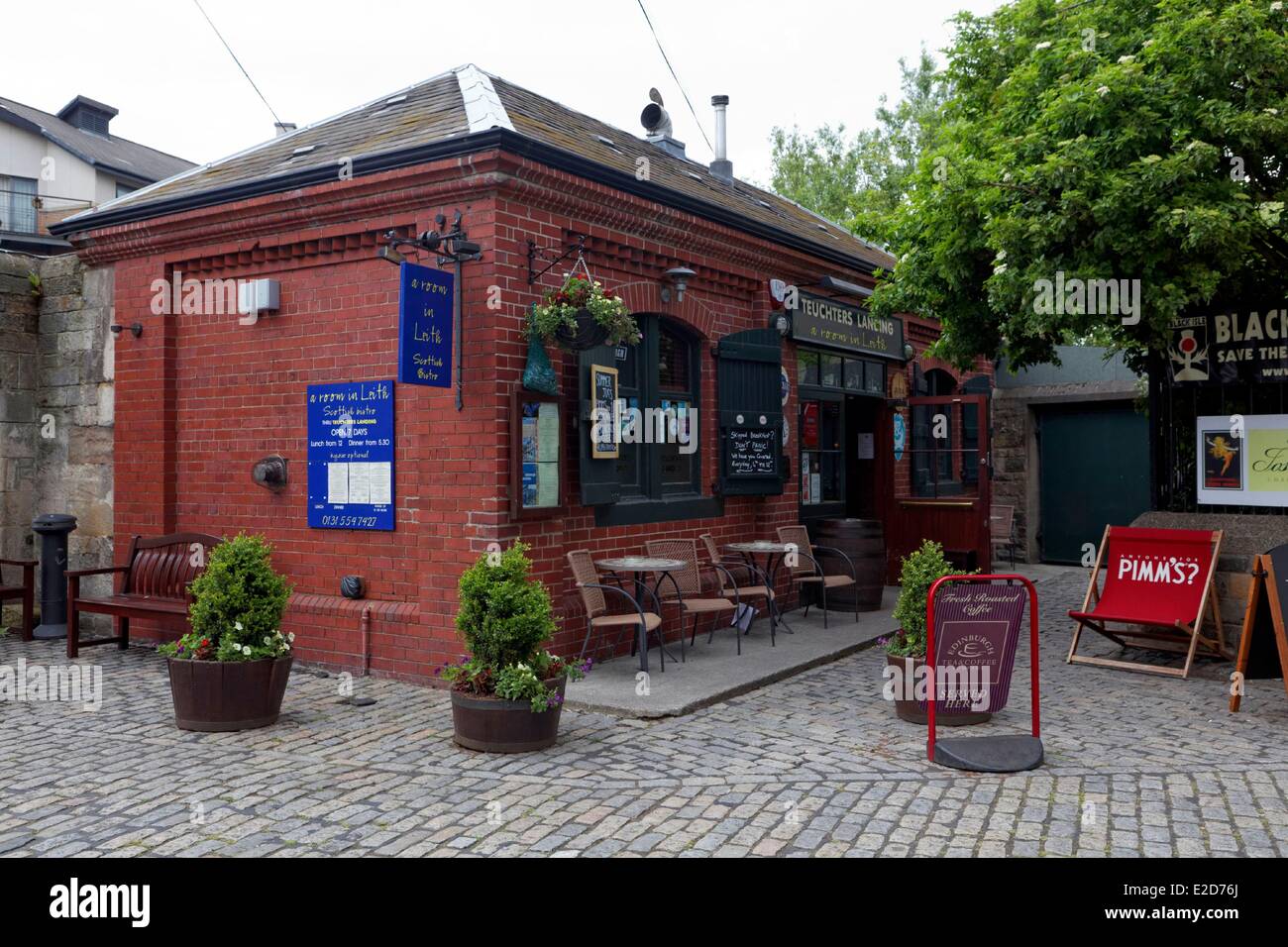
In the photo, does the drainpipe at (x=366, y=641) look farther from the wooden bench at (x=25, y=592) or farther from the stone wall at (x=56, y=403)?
the wooden bench at (x=25, y=592)

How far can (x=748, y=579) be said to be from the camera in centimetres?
977

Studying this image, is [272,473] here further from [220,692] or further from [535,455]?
[220,692]

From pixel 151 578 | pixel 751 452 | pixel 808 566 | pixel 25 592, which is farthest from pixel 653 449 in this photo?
pixel 25 592

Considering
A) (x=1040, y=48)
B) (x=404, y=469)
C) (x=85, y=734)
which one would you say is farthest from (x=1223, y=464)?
(x=85, y=734)

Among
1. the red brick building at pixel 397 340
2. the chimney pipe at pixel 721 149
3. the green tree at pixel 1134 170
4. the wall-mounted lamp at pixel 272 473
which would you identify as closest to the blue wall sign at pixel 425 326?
the red brick building at pixel 397 340

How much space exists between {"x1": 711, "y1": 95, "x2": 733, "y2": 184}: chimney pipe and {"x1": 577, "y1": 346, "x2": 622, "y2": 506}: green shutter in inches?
208

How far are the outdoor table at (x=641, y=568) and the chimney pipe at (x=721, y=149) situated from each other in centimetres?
598

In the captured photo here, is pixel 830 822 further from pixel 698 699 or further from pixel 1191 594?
pixel 1191 594

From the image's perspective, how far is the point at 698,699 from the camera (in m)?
6.75

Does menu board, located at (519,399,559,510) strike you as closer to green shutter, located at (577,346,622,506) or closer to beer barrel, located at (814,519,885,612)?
green shutter, located at (577,346,622,506)

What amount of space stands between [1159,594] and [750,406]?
3.84m

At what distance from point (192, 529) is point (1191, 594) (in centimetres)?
829

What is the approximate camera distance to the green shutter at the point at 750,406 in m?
9.48

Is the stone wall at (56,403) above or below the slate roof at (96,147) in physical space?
below
